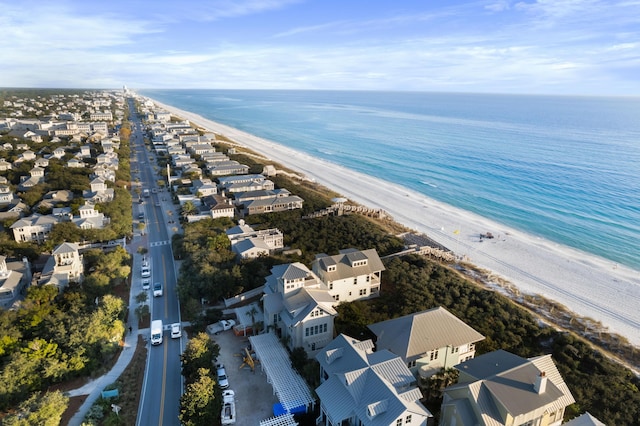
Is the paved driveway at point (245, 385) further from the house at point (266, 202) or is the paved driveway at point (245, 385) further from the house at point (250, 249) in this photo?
the house at point (266, 202)

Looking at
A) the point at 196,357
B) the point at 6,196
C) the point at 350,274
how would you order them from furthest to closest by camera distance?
the point at 6,196 → the point at 350,274 → the point at 196,357

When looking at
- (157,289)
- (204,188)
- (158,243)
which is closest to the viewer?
(157,289)

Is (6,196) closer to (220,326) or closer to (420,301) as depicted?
(220,326)

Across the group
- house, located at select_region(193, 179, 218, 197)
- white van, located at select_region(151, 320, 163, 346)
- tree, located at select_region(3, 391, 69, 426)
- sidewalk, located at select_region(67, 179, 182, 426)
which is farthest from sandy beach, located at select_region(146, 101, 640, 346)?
tree, located at select_region(3, 391, 69, 426)

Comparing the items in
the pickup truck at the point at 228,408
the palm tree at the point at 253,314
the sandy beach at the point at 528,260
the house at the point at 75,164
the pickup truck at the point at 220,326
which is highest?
the house at the point at 75,164

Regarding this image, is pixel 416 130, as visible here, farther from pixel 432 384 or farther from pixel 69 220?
pixel 432 384

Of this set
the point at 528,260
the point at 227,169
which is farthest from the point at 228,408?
the point at 227,169

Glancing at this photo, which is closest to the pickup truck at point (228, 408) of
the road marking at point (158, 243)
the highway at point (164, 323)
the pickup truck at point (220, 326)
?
the highway at point (164, 323)
